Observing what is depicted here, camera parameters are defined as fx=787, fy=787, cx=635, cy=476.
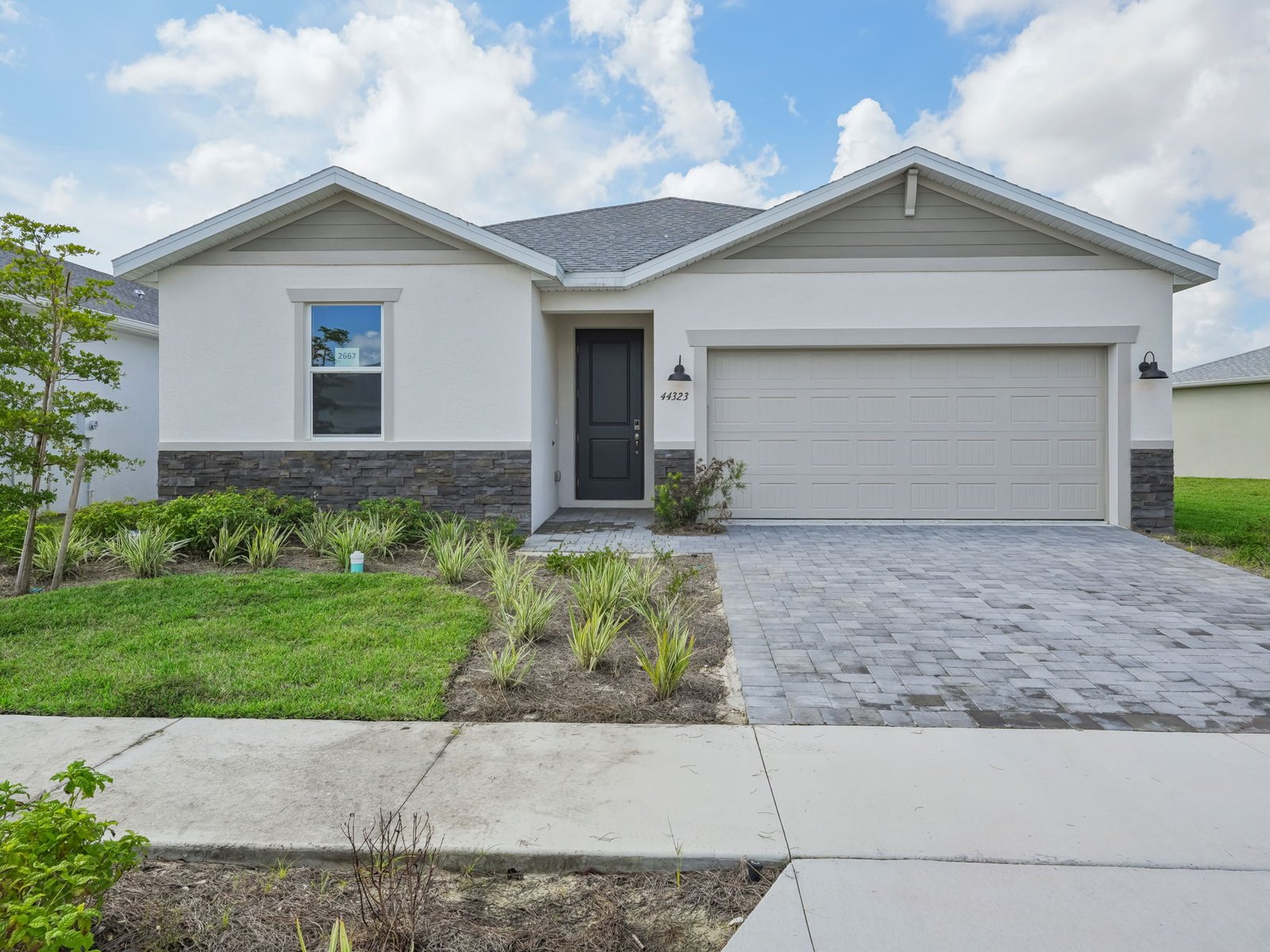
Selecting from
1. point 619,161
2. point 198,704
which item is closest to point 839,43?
point 619,161

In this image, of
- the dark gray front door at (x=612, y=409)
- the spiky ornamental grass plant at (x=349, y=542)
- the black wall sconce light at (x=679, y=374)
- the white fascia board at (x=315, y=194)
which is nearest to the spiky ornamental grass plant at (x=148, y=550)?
the spiky ornamental grass plant at (x=349, y=542)

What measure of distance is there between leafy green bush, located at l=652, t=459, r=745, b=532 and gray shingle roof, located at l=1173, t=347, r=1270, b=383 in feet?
61.0

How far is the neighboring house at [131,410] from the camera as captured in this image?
1353 centimetres

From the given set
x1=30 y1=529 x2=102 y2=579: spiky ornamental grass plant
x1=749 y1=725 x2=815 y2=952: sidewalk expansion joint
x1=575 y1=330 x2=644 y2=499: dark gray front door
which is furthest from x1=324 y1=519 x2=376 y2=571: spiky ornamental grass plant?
x1=749 y1=725 x2=815 y2=952: sidewalk expansion joint

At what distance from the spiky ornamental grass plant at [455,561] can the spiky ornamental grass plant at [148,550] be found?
8.23 feet

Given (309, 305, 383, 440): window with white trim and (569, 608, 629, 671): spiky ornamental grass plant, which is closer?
(569, 608, 629, 671): spiky ornamental grass plant

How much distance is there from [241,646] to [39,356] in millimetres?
3681

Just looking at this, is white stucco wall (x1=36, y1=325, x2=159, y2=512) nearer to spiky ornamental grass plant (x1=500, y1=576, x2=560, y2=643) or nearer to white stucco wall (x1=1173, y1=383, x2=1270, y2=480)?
spiky ornamental grass plant (x1=500, y1=576, x2=560, y2=643)

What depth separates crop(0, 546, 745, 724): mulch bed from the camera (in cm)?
400

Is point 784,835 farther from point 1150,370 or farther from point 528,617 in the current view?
point 1150,370

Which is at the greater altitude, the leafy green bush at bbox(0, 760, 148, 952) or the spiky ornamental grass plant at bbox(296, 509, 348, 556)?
the spiky ornamental grass plant at bbox(296, 509, 348, 556)

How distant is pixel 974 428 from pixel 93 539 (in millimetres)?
10484

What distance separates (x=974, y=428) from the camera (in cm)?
1041

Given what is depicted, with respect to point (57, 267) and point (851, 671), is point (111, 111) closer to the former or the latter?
point (57, 267)
